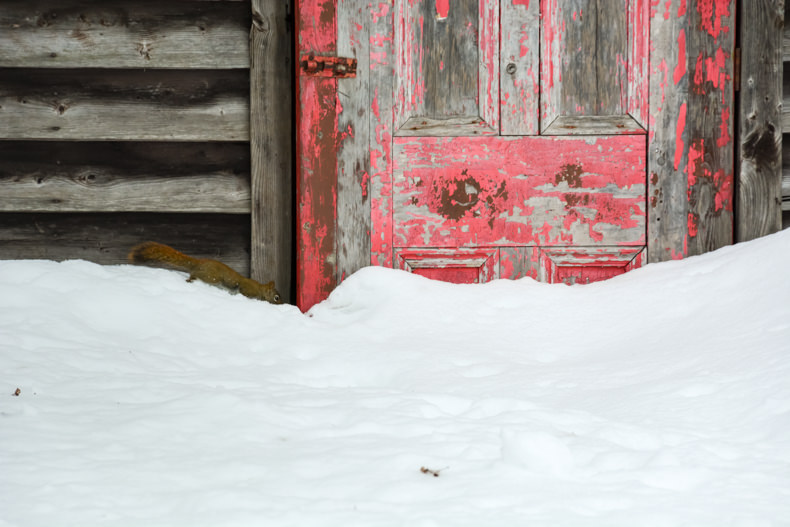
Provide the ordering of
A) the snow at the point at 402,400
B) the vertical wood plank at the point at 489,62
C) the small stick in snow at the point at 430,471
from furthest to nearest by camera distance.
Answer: the vertical wood plank at the point at 489,62, the small stick in snow at the point at 430,471, the snow at the point at 402,400

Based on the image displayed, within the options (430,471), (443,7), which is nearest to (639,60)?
(443,7)

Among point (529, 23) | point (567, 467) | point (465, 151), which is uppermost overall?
point (529, 23)

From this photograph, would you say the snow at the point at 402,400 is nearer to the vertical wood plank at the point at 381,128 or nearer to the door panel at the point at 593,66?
the vertical wood plank at the point at 381,128

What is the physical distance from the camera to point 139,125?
241 centimetres

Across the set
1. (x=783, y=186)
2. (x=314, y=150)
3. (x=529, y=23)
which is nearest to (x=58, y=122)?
(x=314, y=150)

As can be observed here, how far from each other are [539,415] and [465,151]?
131 cm

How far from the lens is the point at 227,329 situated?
205cm

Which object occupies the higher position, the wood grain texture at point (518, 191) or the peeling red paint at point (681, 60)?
the peeling red paint at point (681, 60)

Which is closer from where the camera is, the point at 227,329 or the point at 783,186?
the point at 227,329

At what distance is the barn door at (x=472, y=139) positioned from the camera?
238cm

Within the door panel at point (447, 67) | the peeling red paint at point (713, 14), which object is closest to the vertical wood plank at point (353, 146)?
the door panel at point (447, 67)

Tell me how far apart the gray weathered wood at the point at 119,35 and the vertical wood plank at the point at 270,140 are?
10 cm

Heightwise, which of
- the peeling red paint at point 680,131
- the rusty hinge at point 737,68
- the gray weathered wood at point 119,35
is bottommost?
the peeling red paint at point 680,131

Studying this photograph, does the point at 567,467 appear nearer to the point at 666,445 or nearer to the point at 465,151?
the point at 666,445
